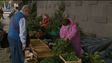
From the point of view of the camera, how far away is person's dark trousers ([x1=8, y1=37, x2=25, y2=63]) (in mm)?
3355

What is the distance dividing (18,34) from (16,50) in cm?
41

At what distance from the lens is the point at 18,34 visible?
3.33m

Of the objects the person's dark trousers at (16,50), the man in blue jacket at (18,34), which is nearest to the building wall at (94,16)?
the man in blue jacket at (18,34)

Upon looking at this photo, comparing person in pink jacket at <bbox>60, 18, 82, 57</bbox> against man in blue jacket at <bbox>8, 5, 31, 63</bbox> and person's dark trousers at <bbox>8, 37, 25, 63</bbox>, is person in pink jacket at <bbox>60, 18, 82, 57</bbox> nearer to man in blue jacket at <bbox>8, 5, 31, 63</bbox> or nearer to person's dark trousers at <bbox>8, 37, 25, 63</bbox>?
man in blue jacket at <bbox>8, 5, 31, 63</bbox>

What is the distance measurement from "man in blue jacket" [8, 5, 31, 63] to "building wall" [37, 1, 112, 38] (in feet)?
10.4

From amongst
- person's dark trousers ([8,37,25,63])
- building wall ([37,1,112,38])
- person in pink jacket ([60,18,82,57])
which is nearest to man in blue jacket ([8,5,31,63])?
person's dark trousers ([8,37,25,63])

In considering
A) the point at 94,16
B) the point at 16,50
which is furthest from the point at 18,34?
the point at 94,16

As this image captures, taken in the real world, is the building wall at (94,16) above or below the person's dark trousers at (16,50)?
above

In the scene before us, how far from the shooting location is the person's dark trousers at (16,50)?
3.36 metres

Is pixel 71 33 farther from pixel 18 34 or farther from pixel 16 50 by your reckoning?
pixel 16 50

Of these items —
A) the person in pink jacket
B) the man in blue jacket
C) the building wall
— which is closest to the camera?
the man in blue jacket

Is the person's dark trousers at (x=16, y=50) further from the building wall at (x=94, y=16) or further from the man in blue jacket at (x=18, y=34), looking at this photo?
the building wall at (x=94, y=16)

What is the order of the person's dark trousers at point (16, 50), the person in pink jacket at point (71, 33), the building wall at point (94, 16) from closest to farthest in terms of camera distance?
the person's dark trousers at point (16, 50), the person in pink jacket at point (71, 33), the building wall at point (94, 16)

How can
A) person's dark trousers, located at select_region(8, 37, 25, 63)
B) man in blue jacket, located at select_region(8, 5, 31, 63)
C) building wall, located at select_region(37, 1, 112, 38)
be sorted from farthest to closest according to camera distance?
building wall, located at select_region(37, 1, 112, 38), person's dark trousers, located at select_region(8, 37, 25, 63), man in blue jacket, located at select_region(8, 5, 31, 63)
